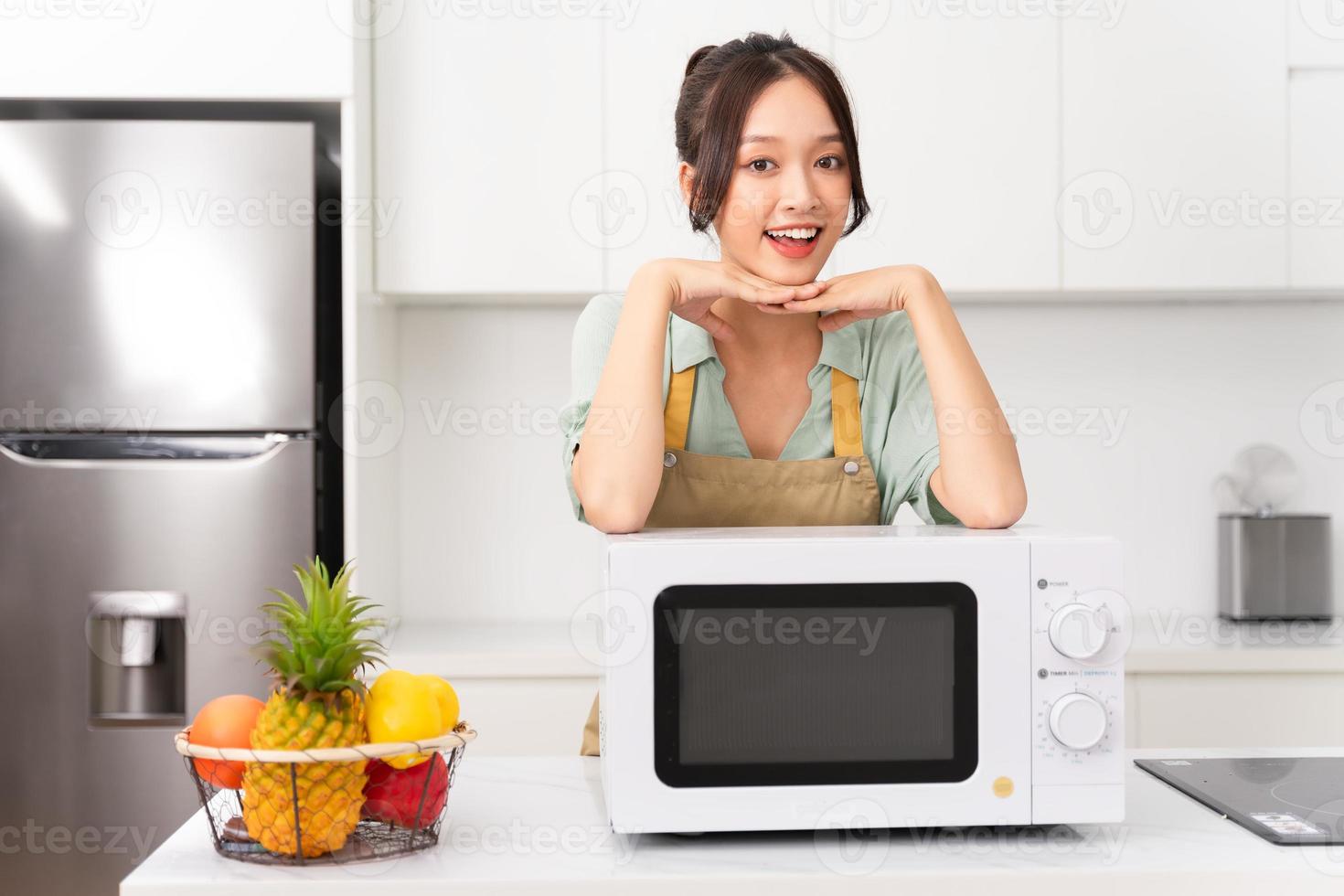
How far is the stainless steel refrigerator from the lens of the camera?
1.86 m

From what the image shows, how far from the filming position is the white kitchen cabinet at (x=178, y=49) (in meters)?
1.91

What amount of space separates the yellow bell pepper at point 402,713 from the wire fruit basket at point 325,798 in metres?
0.01

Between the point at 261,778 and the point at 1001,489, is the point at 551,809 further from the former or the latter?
the point at 1001,489

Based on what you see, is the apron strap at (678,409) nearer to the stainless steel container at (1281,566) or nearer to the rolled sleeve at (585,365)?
the rolled sleeve at (585,365)

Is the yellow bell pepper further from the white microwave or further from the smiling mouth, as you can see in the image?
the smiling mouth

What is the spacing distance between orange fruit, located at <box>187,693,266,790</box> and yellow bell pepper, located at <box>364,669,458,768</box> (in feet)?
0.24

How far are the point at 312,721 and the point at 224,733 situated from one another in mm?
67

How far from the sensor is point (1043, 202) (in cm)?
207

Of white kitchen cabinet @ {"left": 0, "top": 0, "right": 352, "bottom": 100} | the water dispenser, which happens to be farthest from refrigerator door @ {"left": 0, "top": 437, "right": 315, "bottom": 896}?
white kitchen cabinet @ {"left": 0, "top": 0, "right": 352, "bottom": 100}

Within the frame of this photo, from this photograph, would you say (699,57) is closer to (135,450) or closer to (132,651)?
(135,450)

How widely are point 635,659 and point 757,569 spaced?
0.35 feet

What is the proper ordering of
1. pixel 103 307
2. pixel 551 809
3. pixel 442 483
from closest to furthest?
pixel 551 809 → pixel 103 307 → pixel 442 483

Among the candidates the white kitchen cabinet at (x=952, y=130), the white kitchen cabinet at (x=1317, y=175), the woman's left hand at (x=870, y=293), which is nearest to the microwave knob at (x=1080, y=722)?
the woman's left hand at (x=870, y=293)

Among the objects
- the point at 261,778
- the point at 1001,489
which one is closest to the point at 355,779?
the point at 261,778
